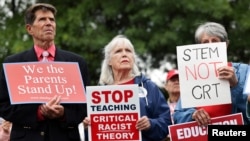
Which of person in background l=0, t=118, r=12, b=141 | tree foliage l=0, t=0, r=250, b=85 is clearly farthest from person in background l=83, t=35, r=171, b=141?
tree foliage l=0, t=0, r=250, b=85

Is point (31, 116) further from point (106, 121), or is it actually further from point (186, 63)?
point (186, 63)

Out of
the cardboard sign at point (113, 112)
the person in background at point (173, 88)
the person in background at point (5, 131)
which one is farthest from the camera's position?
the person in background at point (173, 88)

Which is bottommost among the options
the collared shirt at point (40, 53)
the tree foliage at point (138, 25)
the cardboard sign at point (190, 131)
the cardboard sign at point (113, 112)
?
the cardboard sign at point (190, 131)

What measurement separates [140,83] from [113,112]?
43cm

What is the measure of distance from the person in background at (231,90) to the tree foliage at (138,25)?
665cm

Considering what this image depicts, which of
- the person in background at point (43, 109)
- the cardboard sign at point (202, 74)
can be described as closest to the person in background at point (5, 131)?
the person in background at point (43, 109)

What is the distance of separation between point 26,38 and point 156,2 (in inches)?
94.9

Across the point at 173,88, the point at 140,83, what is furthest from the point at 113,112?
the point at 173,88

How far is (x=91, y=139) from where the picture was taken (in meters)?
7.75

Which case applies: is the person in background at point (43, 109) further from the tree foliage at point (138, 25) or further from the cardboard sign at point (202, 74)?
the tree foliage at point (138, 25)

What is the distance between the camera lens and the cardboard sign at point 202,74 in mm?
7473

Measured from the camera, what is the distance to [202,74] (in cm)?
755

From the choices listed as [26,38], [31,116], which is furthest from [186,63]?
[26,38]

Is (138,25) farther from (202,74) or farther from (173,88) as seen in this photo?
(202,74)
